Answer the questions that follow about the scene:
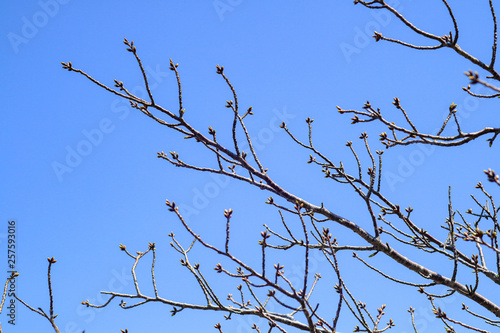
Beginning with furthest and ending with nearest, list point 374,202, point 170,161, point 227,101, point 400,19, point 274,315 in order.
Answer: point 374,202 → point 170,161 → point 227,101 → point 274,315 → point 400,19

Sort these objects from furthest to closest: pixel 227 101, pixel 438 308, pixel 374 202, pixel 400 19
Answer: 1. pixel 374 202
2. pixel 438 308
3. pixel 227 101
4. pixel 400 19

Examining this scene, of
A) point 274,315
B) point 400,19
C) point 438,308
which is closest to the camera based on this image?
point 400,19

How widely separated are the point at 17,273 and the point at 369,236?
319 centimetres

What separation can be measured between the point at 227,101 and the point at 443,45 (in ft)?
6.41

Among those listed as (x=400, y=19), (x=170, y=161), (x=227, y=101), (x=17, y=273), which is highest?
(x=400, y=19)

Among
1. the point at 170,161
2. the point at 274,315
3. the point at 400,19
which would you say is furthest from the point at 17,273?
the point at 400,19

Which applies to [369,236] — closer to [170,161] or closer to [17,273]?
[170,161]

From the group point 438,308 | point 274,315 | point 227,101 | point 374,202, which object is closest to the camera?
point 274,315

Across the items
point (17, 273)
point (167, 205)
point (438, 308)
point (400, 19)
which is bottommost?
point (17, 273)

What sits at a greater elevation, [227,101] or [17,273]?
[227,101]

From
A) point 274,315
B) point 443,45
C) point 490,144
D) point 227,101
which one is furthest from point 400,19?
point 274,315

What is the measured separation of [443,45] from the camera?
130 inches

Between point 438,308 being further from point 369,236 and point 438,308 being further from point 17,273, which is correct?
point 17,273

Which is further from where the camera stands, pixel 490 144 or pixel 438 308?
pixel 438 308
